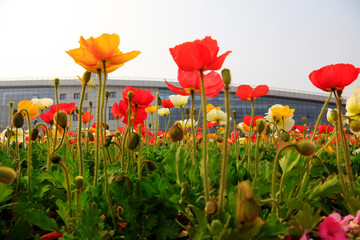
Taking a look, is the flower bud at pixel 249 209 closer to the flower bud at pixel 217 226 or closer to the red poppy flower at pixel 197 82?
the flower bud at pixel 217 226

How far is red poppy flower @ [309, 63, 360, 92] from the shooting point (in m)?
0.71

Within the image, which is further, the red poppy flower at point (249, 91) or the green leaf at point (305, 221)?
the red poppy flower at point (249, 91)

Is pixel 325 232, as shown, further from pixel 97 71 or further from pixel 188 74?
pixel 97 71

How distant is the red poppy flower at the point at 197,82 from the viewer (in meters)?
0.78

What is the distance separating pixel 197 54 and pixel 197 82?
A: 29 centimetres

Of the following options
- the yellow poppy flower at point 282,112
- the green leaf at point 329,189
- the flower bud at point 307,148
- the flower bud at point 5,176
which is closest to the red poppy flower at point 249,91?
the yellow poppy flower at point 282,112

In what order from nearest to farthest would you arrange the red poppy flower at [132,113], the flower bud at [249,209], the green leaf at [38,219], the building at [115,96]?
the flower bud at [249,209] → the green leaf at [38,219] → the red poppy flower at [132,113] → the building at [115,96]

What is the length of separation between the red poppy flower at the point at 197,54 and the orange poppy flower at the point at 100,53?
0.68 feet

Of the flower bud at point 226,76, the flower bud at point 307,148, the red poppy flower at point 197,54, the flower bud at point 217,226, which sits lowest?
the flower bud at point 217,226

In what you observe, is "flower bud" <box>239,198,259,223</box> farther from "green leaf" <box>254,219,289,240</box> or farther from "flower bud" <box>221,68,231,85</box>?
"flower bud" <box>221,68,231,85</box>

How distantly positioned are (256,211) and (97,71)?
598 mm

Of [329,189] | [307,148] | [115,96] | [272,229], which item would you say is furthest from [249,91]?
[115,96]

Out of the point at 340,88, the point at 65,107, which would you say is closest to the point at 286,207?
the point at 340,88

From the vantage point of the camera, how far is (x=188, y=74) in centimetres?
81
